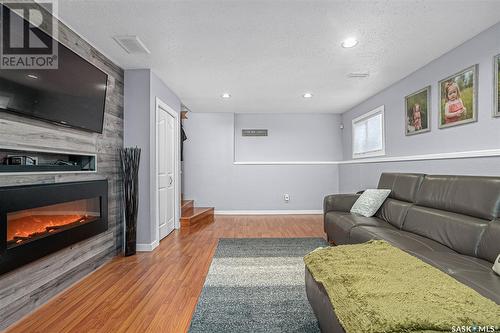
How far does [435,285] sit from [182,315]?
62.9 inches

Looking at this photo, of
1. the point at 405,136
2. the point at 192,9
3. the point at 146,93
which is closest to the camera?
the point at 192,9

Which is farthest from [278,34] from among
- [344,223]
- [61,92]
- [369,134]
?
[369,134]

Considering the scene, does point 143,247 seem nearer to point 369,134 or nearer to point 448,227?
point 448,227

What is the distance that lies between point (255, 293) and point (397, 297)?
1.31 metres

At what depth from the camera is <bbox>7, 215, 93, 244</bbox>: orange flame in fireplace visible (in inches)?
70.5

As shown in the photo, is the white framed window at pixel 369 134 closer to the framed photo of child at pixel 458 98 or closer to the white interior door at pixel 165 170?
the framed photo of child at pixel 458 98

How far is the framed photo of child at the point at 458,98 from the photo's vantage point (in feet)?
8.20

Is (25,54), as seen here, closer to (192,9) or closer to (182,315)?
(192,9)

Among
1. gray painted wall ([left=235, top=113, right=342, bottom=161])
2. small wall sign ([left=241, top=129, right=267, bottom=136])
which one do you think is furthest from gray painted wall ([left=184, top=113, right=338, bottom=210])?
small wall sign ([left=241, top=129, right=267, bottom=136])

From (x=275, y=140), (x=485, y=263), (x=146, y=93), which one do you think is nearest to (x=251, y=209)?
(x=275, y=140)

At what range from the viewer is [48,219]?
2.12m

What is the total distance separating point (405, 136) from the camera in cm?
365

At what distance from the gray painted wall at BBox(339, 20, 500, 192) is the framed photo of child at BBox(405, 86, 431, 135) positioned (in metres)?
0.07

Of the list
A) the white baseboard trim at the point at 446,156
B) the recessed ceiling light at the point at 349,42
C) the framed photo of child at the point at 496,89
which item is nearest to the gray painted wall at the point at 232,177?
the white baseboard trim at the point at 446,156
